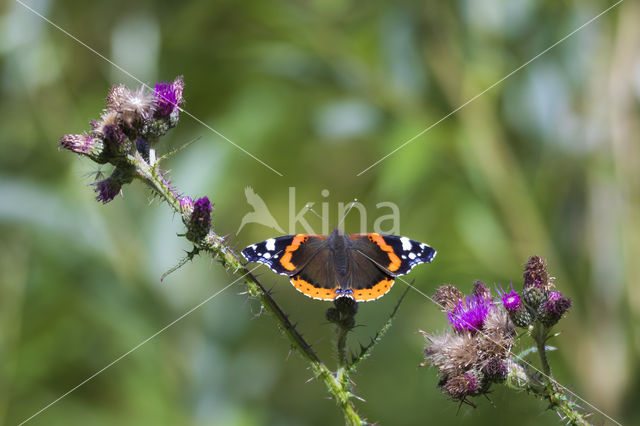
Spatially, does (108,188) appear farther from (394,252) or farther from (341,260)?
(394,252)

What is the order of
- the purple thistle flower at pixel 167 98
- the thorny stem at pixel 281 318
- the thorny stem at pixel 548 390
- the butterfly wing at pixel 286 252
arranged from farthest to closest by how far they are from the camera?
the butterfly wing at pixel 286 252, the purple thistle flower at pixel 167 98, the thorny stem at pixel 281 318, the thorny stem at pixel 548 390

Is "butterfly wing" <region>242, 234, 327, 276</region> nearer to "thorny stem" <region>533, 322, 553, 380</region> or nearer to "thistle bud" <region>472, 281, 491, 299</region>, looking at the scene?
"thistle bud" <region>472, 281, 491, 299</region>

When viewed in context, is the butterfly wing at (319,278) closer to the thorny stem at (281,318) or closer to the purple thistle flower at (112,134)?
the thorny stem at (281,318)

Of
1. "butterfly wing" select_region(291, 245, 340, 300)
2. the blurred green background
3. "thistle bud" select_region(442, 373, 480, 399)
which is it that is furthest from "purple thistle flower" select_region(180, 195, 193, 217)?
the blurred green background

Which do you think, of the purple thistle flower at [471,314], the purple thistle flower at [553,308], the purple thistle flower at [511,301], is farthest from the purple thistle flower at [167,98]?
the purple thistle flower at [553,308]

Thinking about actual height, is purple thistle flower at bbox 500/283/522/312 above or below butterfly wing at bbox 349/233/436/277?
below

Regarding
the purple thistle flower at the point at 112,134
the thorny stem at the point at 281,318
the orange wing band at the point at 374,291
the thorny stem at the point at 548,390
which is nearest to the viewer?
the thorny stem at the point at 548,390

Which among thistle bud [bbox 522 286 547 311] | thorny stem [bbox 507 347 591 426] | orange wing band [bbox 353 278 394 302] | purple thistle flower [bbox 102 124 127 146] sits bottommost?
thorny stem [bbox 507 347 591 426]

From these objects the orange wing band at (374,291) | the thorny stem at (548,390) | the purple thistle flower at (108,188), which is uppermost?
the purple thistle flower at (108,188)
